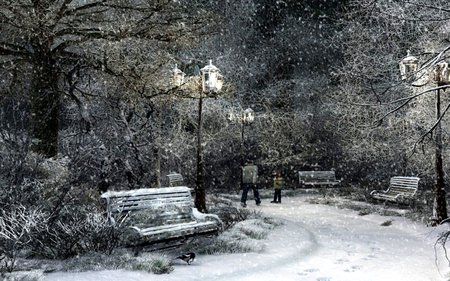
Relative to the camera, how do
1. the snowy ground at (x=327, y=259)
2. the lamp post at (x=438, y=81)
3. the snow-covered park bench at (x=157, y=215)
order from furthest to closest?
the lamp post at (x=438, y=81) < the snow-covered park bench at (x=157, y=215) < the snowy ground at (x=327, y=259)

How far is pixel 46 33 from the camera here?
1030cm

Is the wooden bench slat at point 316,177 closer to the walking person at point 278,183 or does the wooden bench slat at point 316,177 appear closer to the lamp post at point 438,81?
the walking person at point 278,183

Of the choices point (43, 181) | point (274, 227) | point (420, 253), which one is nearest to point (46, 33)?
point (43, 181)

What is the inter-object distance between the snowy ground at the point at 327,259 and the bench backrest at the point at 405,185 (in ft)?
10.2

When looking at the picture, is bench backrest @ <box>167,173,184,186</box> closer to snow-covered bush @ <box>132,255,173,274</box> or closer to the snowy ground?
the snowy ground

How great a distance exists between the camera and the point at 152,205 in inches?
341

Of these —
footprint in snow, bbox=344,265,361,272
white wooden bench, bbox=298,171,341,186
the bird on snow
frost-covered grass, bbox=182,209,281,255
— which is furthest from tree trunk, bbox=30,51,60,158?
white wooden bench, bbox=298,171,341,186

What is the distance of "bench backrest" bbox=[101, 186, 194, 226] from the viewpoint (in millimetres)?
7984

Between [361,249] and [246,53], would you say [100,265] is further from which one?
[246,53]

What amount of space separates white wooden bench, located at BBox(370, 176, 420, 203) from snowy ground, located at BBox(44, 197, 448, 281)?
2538 mm

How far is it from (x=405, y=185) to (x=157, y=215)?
980cm

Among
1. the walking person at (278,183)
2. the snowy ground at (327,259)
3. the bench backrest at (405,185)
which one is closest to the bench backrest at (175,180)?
the walking person at (278,183)

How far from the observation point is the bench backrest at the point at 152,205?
798 cm

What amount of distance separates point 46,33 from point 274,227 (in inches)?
261
